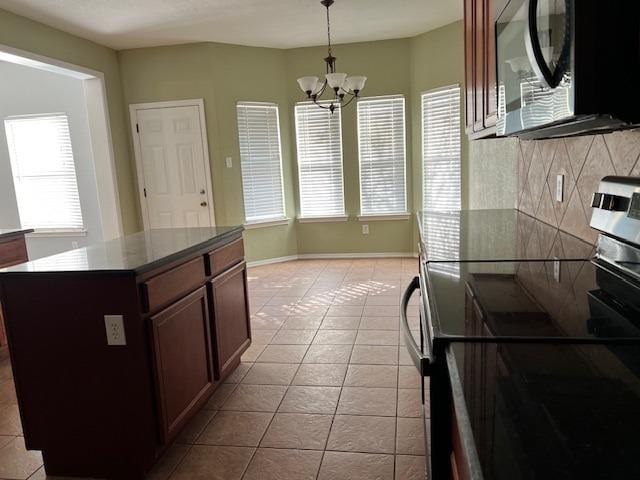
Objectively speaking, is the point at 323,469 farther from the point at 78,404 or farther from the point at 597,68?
the point at 597,68

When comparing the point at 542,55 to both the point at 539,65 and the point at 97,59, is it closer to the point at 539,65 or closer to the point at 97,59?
the point at 539,65

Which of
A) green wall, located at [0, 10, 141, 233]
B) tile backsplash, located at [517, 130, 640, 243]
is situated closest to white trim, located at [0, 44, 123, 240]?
green wall, located at [0, 10, 141, 233]

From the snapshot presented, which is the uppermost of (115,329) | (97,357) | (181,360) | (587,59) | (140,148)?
(140,148)

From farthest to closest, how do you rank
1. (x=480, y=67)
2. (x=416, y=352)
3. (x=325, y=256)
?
(x=325, y=256) < (x=480, y=67) < (x=416, y=352)

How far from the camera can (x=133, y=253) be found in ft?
6.64

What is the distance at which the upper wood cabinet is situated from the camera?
6.23ft

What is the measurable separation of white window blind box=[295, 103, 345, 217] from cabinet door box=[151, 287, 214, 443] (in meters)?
3.80

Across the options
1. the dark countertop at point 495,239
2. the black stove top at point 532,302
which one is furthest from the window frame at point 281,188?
the black stove top at point 532,302

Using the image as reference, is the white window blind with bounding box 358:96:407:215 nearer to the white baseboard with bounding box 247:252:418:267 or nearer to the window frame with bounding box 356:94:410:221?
the window frame with bounding box 356:94:410:221

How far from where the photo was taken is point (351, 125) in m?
5.69

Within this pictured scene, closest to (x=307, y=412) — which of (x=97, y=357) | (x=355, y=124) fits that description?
(x=97, y=357)

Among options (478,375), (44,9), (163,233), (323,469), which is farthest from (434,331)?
(44,9)

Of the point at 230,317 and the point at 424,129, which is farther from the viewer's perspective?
the point at 424,129

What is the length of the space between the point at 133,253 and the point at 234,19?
10.8 feet
